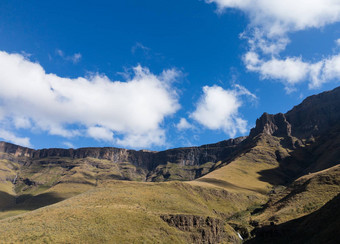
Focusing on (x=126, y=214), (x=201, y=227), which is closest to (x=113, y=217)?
(x=126, y=214)

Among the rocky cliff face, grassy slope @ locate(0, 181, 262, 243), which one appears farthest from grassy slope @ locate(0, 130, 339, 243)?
the rocky cliff face

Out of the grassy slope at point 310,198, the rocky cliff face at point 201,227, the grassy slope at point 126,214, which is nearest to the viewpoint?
the grassy slope at point 126,214

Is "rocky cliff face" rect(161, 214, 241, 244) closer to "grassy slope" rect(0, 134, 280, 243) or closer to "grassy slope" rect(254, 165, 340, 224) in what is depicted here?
"grassy slope" rect(0, 134, 280, 243)

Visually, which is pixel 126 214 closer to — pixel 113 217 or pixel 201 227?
pixel 113 217

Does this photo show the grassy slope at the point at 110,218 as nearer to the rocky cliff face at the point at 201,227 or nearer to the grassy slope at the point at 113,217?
the grassy slope at the point at 113,217

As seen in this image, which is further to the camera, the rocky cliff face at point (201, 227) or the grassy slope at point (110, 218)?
the rocky cliff face at point (201, 227)

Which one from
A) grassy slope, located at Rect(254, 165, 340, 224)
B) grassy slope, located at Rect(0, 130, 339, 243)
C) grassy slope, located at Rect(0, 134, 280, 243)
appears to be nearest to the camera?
grassy slope, located at Rect(0, 134, 280, 243)

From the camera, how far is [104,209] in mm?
91125

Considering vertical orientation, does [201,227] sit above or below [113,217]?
below

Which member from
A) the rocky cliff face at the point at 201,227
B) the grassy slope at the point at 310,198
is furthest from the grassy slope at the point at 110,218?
the grassy slope at the point at 310,198

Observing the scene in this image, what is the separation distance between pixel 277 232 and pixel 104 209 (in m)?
57.7

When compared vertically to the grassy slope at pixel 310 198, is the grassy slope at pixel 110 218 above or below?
below

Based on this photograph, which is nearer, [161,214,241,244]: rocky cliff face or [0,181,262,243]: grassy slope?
[0,181,262,243]: grassy slope

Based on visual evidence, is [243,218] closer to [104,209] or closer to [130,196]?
[130,196]
